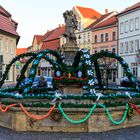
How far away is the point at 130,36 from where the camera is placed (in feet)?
180

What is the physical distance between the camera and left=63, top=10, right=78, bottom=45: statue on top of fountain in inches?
583

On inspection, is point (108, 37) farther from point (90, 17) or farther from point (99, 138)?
point (99, 138)

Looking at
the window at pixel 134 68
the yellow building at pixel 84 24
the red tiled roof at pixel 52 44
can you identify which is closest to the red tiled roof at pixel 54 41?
the red tiled roof at pixel 52 44

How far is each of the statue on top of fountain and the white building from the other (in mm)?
36864

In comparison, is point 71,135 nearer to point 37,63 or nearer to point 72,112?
point 72,112

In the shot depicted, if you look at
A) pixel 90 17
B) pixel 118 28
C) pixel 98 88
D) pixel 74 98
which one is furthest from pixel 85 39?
pixel 74 98

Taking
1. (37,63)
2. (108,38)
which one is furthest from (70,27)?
(108,38)

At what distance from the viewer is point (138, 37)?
52.6m

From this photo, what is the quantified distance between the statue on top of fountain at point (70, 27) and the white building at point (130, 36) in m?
36.9

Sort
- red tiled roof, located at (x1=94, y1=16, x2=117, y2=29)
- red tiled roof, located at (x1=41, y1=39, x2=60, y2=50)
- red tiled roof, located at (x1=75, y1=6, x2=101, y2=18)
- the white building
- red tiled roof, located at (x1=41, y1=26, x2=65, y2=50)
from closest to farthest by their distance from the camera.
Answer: the white building
red tiled roof, located at (x1=94, y1=16, x2=117, y2=29)
red tiled roof, located at (x1=75, y1=6, x2=101, y2=18)
red tiled roof, located at (x1=41, y1=39, x2=60, y2=50)
red tiled roof, located at (x1=41, y1=26, x2=65, y2=50)

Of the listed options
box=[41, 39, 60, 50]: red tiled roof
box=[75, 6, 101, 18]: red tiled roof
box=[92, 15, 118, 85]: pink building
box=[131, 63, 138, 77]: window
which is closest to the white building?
box=[131, 63, 138, 77]: window

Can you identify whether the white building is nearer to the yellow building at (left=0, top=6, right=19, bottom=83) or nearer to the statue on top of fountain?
the yellow building at (left=0, top=6, right=19, bottom=83)

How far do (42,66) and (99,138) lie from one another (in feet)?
266

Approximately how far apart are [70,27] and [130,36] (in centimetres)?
4105
